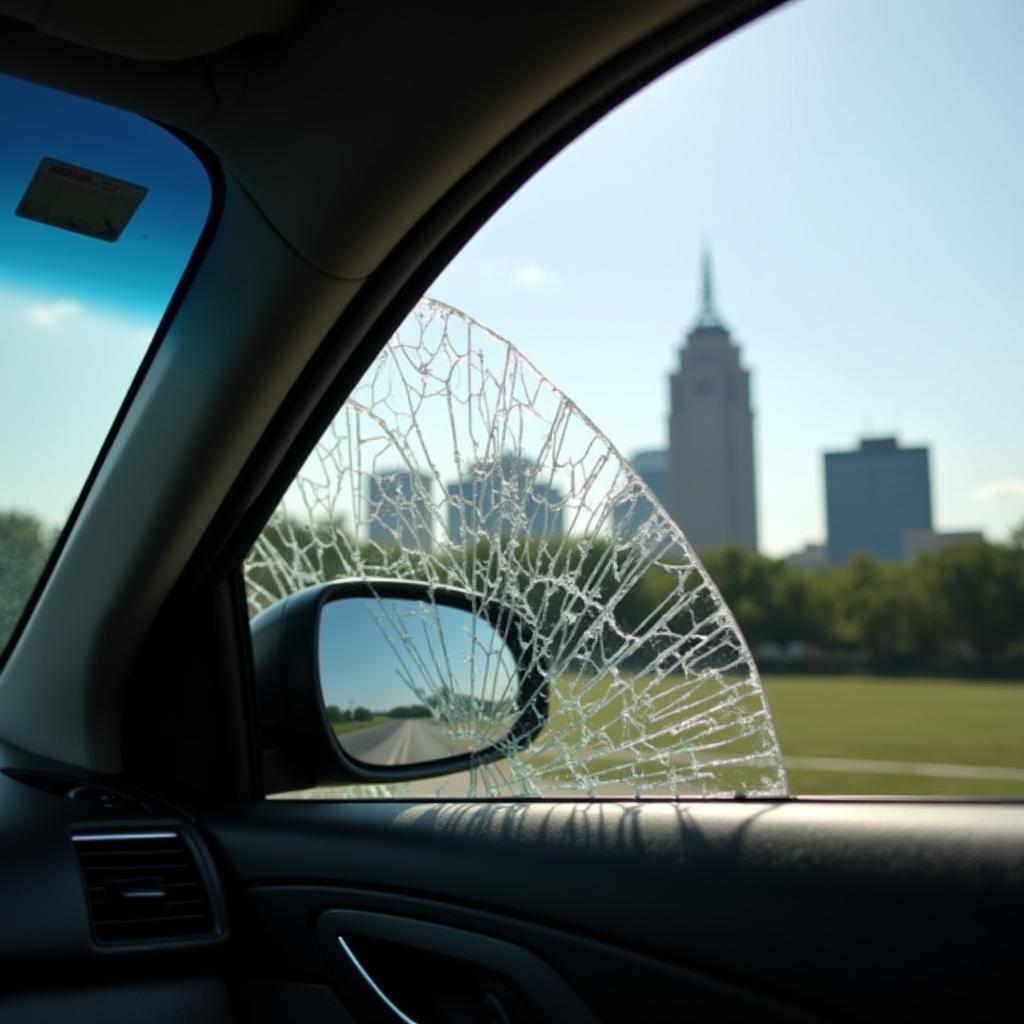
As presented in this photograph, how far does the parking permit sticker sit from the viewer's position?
1.83 m

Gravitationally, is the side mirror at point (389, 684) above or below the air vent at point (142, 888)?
above

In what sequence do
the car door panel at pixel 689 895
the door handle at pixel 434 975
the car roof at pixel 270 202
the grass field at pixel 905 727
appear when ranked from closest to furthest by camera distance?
the car door panel at pixel 689 895
the car roof at pixel 270 202
the door handle at pixel 434 975
the grass field at pixel 905 727

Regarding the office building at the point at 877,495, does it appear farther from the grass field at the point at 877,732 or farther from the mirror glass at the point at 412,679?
the mirror glass at the point at 412,679

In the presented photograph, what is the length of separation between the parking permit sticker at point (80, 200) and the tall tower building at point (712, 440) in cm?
114

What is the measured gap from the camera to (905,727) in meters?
28.6

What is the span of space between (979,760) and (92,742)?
61.6 ft

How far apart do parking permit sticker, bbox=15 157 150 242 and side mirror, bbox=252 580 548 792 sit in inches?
31.4

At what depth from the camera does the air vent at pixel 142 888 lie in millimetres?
1866

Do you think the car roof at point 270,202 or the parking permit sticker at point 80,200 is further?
the parking permit sticker at point 80,200

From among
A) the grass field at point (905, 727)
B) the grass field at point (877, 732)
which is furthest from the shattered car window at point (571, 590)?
the grass field at point (905, 727)

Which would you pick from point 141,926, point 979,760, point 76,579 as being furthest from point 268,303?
point 979,760

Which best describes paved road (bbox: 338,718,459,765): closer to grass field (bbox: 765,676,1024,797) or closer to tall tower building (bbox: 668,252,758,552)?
tall tower building (bbox: 668,252,758,552)

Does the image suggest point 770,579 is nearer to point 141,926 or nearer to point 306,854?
point 306,854

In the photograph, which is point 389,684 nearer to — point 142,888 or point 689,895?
point 142,888
